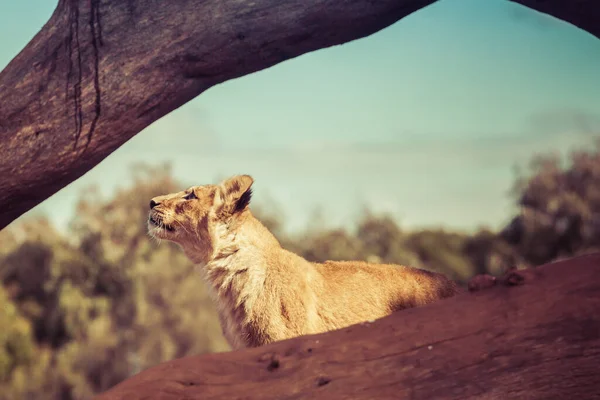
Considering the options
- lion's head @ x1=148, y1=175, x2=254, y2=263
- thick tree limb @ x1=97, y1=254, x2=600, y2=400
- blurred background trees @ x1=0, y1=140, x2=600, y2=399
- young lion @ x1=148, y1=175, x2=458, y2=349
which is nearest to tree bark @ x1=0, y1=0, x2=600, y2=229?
lion's head @ x1=148, y1=175, x2=254, y2=263

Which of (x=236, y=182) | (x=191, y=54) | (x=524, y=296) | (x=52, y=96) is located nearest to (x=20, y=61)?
(x=52, y=96)

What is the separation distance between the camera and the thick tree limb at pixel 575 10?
321 inches

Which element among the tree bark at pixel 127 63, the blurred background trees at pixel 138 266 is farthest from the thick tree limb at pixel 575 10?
the blurred background trees at pixel 138 266

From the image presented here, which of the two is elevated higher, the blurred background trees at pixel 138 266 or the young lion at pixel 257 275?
the young lion at pixel 257 275

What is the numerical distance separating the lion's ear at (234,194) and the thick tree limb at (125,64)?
3.20ft

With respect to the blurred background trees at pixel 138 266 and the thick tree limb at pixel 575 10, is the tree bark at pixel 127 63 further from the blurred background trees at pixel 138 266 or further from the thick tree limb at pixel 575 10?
the blurred background trees at pixel 138 266

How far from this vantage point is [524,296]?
238 inches

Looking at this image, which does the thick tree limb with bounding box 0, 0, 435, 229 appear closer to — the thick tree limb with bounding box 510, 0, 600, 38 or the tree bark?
the tree bark

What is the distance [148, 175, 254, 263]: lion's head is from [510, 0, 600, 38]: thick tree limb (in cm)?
327

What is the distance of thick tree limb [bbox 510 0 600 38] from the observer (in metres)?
8.16

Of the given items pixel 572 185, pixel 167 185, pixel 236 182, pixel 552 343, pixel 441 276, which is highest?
pixel 236 182

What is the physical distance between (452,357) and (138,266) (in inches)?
1852

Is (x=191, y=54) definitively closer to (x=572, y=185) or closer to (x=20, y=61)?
(x=20, y=61)

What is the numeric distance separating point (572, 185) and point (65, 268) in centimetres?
3081
